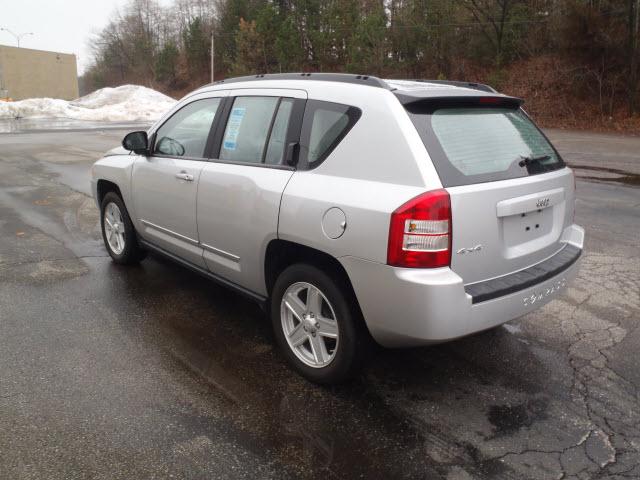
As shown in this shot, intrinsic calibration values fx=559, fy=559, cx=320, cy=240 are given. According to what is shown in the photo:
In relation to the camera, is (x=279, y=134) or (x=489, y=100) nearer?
(x=489, y=100)

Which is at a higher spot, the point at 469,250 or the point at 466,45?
the point at 466,45

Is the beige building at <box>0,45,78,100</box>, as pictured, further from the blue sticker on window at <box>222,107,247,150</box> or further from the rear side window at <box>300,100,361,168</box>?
the rear side window at <box>300,100,361,168</box>

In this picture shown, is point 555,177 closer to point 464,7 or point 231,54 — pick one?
point 464,7

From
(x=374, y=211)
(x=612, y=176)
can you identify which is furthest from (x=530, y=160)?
(x=612, y=176)

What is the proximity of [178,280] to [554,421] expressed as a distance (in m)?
3.42

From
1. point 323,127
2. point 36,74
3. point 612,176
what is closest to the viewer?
point 323,127

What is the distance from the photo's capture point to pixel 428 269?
2766mm

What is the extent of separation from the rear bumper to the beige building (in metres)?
64.2

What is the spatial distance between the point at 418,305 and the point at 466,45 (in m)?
35.5

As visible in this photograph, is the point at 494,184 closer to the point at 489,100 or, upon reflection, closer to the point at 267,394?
the point at 489,100

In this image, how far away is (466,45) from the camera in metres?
34.8

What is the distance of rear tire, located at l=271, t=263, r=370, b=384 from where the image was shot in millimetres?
3084

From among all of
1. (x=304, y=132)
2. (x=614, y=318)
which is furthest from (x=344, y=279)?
(x=614, y=318)

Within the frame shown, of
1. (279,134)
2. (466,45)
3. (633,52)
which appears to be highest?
(466,45)
